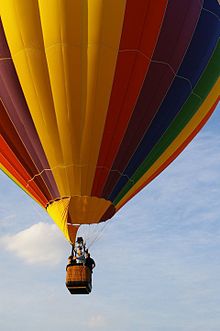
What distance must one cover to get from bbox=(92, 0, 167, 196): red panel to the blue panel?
0.67 metres

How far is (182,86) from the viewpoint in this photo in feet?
61.9

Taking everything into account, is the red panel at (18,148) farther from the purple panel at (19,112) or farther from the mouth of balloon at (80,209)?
the mouth of balloon at (80,209)

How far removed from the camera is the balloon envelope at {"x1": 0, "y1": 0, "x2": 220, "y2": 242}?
1741 centimetres

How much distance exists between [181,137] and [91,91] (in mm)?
3343

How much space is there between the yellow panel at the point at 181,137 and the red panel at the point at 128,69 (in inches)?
50.9

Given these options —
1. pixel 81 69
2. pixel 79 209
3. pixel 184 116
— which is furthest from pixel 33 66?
pixel 184 116

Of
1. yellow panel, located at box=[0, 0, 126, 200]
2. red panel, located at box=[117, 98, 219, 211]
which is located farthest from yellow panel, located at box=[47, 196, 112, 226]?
red panel, located at box=[117, 98, 219, 211]

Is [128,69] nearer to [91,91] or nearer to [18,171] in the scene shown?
[91,91]

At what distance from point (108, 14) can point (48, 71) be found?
6.18 feet

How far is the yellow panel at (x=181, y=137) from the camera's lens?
19.2 m

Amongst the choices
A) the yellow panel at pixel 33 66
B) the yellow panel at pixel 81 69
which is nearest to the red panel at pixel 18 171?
the yellow panel at pixel 33 66

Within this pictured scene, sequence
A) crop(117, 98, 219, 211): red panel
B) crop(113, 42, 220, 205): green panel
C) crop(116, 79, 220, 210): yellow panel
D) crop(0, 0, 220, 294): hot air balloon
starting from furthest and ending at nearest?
crop(117, 98, 219, 211): red panel
crop(116, 79, 220, 210): yellow panel
crop(113, 42, 220, 205): green panel
crop(0, 0, 220, 294): hot air balloon

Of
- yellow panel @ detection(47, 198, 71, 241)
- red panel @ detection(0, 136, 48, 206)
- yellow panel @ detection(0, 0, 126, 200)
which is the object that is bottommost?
yellow panel @ detection(47, 198, 71, 241)

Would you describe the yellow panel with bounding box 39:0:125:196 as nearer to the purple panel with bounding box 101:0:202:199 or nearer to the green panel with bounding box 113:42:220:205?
the purple panel with bounding box 101:0:202:199
